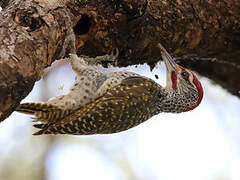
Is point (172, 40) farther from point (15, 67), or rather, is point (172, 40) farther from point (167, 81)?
point (15, 67)

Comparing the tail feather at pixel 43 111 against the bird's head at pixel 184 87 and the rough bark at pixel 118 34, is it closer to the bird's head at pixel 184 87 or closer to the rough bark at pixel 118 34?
the rough bark at pixel 118 34

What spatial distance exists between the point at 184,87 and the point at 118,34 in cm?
119

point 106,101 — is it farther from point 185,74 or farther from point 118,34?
point 185,74

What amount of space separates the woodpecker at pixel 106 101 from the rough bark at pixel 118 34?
0.20 metres

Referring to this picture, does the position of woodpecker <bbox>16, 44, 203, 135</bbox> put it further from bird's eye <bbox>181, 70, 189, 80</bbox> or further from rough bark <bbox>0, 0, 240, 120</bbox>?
rough bark <bbox>0, 0, 240, 120</bbox>

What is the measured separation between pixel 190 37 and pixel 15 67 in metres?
2.22

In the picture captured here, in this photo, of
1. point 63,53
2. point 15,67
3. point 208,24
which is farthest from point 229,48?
point 15,67

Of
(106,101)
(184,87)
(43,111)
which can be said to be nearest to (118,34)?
(106,101)

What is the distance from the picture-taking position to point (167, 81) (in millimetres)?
4715

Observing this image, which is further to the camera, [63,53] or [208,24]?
[208,24]

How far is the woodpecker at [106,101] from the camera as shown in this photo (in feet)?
11.4

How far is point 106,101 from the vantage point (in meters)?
3.73

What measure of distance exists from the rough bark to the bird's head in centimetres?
19

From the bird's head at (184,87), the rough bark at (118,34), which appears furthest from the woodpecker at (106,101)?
the rough bark at (118,34)
